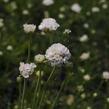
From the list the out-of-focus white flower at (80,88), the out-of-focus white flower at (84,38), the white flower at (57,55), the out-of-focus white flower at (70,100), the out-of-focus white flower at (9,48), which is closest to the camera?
the white flower at (57,55)

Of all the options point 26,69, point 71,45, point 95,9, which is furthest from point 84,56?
point 26,69

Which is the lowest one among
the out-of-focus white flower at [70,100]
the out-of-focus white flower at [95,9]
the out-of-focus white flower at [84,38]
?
the out-of-focus white flower at [70,100]

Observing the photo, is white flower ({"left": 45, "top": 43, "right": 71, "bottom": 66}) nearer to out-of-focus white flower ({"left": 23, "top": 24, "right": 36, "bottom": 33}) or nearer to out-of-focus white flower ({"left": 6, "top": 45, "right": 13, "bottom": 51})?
out-of-focus white flower ({"left": 23, "top": 24, "right": 36, "bottom": 33})

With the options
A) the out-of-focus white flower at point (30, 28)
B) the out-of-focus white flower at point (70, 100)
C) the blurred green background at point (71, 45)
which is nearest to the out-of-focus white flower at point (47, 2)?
the blurred green background at point (71, 45)

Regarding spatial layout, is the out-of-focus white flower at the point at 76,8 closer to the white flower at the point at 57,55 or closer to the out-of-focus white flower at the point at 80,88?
the out-of-focus white flower at the point at 80,88

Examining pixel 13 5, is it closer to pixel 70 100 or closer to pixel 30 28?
pixel 70 100

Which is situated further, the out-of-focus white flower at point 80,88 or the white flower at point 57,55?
the out-of-focus white flower at point 80,88

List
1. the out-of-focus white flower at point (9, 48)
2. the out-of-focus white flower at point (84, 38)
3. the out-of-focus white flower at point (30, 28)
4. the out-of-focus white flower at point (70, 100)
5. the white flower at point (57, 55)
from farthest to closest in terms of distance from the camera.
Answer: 1. the out-of-focus white flower at point (84, 38)
2. the out-of-focus white flower at point (9, 48)
3. the out-of-focus white flower at point (70, 100)
4. the out-of-focus white flower at point (30, 28)
5. the white flower at point (57, 55)

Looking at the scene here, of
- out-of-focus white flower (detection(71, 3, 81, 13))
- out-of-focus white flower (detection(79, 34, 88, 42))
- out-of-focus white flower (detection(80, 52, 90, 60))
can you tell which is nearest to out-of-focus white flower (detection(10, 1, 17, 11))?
out-of-focus white flower (detection(71, 3, 81, 13))

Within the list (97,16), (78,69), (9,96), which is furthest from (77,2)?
(9,96)
